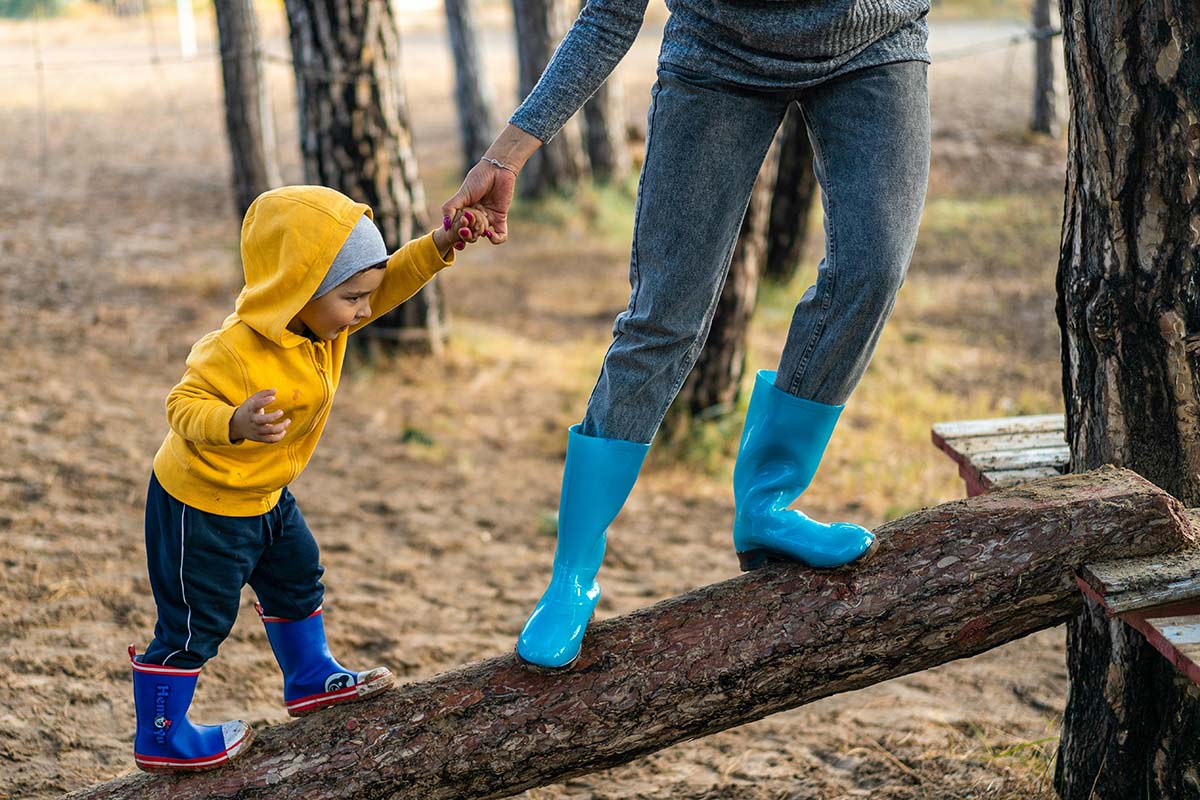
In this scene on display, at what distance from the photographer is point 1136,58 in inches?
95.0

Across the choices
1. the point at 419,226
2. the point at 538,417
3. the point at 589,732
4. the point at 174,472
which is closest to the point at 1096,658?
the point at 589,732

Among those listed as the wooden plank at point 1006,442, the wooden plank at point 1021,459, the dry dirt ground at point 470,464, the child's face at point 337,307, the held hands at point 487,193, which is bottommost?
the dry dirt ground at point 470,464

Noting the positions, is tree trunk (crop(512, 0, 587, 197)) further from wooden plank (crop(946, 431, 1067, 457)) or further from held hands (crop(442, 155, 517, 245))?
held hands (crop(442, 155, 517, 245))

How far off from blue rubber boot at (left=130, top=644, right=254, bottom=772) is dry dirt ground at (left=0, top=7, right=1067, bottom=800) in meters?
0.74

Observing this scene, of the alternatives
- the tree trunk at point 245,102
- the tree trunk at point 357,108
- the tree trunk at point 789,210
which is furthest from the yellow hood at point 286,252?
the tree trunk at point 789,210

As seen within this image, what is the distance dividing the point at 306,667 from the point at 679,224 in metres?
1.21

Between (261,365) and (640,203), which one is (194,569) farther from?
(640,203)

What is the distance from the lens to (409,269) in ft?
7.98

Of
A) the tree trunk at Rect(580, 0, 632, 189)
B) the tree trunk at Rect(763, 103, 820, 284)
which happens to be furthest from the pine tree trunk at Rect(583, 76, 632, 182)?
the tree trunk at Rect(763, 103, 820, 284)

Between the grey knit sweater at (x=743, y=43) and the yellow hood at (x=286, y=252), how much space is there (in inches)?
16.2

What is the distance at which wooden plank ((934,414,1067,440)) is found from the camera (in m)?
3.22

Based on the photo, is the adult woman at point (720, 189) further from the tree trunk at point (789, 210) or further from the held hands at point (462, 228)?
the tree trunk at point (789, 210)

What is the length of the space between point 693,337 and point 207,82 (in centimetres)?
1539

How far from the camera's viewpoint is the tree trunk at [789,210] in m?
7.43
